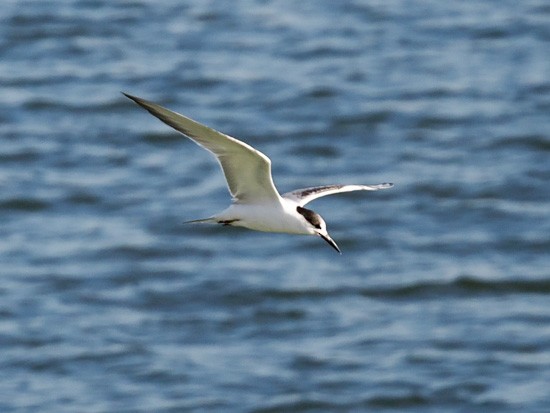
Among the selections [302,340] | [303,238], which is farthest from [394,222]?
[302,340]

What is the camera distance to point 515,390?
13430mm

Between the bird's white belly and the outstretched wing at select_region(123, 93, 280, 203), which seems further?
the bird's white belly

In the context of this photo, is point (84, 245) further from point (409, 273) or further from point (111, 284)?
point (409, 273)

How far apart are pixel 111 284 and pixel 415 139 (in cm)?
481

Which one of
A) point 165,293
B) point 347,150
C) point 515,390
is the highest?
point 347,150

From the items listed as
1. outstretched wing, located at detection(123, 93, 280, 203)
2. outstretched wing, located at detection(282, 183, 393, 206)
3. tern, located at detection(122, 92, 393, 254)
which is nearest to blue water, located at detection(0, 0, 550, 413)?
outstretched wing, located at detection(282, 183, 393, 206)

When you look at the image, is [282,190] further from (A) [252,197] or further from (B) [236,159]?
(B) [236,159]

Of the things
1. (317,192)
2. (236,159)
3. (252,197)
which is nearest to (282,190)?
(317,192)

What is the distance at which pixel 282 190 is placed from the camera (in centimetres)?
1606

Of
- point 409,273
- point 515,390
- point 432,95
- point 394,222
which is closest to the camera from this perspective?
point 515,390

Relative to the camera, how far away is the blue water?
13.8 metres

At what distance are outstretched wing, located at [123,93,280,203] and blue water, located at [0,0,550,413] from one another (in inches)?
227

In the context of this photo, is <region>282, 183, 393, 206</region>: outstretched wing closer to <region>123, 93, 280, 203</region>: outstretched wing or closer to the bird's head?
the bird's head

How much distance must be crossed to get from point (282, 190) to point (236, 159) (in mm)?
8506
